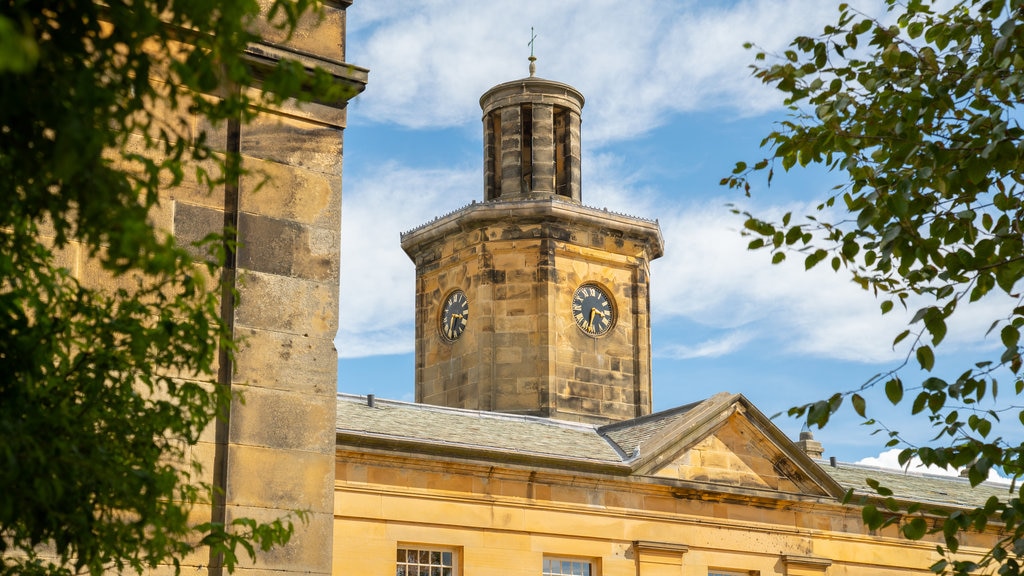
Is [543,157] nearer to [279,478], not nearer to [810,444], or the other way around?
[810,444]

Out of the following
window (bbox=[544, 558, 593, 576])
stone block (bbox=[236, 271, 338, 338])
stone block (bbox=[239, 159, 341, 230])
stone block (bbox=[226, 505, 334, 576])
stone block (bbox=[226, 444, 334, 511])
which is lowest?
window (bbox=[544, 558, 593, 576])

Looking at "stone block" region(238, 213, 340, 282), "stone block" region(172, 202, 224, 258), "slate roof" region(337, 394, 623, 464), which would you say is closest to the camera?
"stone block" region(172, 202, 224, 258)

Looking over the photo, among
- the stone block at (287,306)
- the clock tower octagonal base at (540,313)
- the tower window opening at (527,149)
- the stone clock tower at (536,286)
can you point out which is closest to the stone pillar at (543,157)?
the stone clock tower at (536,286)

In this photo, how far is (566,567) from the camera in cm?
2500

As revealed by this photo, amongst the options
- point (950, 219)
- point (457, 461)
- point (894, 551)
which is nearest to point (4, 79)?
point (950, 219)

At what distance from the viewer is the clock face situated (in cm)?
3638

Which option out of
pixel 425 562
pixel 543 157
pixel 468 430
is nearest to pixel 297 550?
pixel 425 562

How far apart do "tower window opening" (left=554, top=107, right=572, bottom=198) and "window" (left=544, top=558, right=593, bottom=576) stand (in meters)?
13.9

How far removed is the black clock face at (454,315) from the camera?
36.8 m


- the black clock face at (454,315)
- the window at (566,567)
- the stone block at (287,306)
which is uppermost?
the black clock face at (454,315)

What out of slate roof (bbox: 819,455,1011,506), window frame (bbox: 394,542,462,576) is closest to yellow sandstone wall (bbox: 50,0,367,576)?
window frame (bbox: 394,542,462,576)

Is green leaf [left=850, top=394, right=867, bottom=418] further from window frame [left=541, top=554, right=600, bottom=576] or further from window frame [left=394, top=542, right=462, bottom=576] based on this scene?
window frame [left=541, top=554, right=600, bottom=576]

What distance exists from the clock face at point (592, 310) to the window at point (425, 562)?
43.9 feet

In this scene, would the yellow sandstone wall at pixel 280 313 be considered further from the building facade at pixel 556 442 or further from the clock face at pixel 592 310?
the clock face at pixel 592 310
